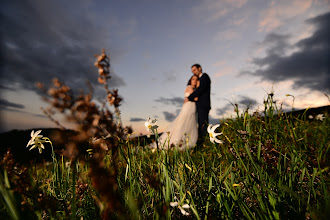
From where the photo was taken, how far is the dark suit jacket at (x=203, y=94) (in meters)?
7.72

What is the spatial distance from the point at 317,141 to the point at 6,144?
11441 mm

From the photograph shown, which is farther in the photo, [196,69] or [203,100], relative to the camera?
[196,69]

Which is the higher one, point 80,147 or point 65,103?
point 65,103

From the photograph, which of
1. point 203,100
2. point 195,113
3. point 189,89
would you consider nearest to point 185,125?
point 195,113

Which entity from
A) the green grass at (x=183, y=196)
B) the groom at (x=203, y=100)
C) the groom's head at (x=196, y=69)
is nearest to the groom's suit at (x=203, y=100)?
the groom at (x=203, y=100)

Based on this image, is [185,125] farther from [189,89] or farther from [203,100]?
[189,89]

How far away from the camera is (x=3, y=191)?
0.91m

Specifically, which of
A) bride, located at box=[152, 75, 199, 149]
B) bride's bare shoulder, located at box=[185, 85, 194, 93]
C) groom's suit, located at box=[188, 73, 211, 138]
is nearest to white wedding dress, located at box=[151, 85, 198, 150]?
bride, located at box=[152, 75, 199, 149]

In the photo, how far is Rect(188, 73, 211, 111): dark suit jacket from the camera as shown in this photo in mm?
7723

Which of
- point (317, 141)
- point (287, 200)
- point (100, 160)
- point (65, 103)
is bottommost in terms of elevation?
point (287, 200)

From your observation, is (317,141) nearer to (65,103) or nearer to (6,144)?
(65,103)

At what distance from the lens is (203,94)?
7.96 meters

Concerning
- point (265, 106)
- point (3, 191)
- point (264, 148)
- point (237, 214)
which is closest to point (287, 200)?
point (237, 214)

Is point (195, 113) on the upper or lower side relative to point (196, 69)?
lower
